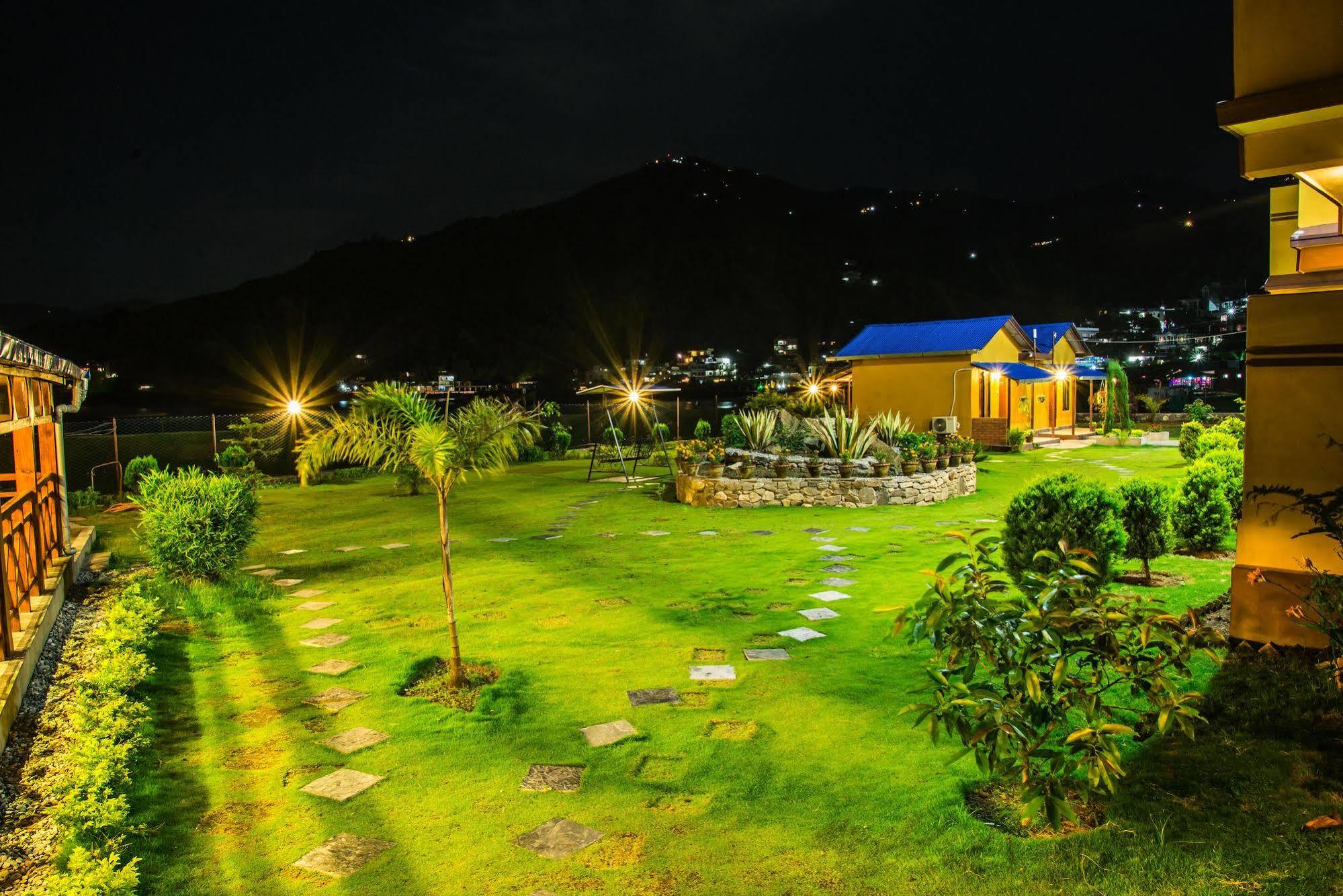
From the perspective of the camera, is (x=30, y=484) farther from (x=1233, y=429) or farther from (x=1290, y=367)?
(x=1233, y=429)

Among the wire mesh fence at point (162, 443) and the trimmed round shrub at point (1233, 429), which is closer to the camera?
the trimmed round shrub at point (1233, 429)

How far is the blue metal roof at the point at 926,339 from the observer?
72.8ft

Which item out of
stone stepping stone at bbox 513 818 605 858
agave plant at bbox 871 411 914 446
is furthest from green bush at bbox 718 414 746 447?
stone stepping stone at bbox 513 818 605 858

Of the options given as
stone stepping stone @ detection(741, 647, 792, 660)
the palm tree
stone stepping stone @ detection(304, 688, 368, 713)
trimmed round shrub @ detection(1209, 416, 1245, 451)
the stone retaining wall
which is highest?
the palm tree

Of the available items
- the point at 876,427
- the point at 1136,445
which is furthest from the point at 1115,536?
the point at 1136,445

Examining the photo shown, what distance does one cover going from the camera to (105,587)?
7.21m

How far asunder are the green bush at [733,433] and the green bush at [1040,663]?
1174cm

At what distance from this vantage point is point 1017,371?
23.4 meters

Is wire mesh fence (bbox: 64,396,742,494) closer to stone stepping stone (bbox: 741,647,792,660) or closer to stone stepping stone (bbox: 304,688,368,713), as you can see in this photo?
stone stepping stone (bbox: 741,647,792,660)

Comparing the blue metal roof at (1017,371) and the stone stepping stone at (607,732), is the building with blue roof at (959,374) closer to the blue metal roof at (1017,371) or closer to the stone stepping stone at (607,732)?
the blue metal roof at (1017,371)

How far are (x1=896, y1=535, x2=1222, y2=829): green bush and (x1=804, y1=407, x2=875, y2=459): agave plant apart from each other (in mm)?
10246

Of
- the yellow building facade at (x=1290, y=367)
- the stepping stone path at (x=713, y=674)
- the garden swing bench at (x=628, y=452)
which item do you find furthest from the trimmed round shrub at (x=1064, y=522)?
the garden swing bench at (x=628, y=452)

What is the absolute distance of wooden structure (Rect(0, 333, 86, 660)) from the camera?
16.0 ft

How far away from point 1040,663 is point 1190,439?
1675 centimetres
